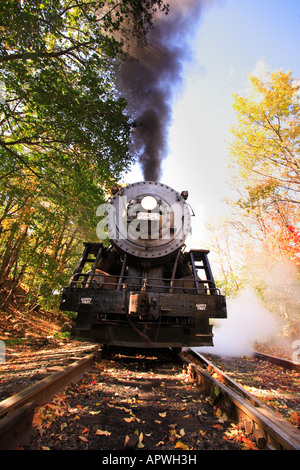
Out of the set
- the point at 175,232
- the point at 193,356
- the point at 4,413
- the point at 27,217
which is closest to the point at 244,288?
the point at 193,356

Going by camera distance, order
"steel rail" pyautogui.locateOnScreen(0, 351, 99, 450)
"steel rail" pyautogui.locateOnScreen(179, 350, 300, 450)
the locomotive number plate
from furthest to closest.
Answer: the locomotive number plate < "steel rail" pyautogui.locateOnScreen(179, 350, 300, 450) < "steel rail" pyautogui.locateOnScreen(0, 351, 99, 450)

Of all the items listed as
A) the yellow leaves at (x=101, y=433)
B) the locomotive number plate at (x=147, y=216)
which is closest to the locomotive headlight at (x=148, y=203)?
the locomotive number plate at (x=147, y=216)

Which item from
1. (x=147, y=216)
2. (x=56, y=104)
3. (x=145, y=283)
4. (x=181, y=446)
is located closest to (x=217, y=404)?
(x=181, y=446)

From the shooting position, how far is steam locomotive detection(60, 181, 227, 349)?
13.0 feet

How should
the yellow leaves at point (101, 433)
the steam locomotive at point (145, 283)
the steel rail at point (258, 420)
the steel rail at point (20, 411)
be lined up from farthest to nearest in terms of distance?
1. the steam locomotive at point (145, 283)
2. the yellow leaves at point (101, 433)
3. the steel rail at point (258, 420)
4. the steel rail at point (20, 411)

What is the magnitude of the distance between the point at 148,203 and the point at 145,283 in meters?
1.74

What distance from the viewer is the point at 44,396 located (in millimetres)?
2285

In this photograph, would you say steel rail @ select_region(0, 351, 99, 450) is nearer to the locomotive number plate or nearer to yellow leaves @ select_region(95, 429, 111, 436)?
yellow leaves @ select_region(95, 429, 111, 436)

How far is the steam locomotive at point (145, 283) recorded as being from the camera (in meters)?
3.97

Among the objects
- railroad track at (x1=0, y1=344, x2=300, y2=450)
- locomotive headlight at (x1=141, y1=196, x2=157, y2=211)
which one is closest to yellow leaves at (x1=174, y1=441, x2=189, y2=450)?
railroad track at (x1=0, y1=344, x2=300, y2=450)

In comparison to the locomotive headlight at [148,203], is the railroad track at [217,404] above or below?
below

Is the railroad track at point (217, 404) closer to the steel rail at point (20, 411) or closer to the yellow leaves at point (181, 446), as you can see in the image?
the steel rail at point (20, 411)

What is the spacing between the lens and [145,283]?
4.00 m
